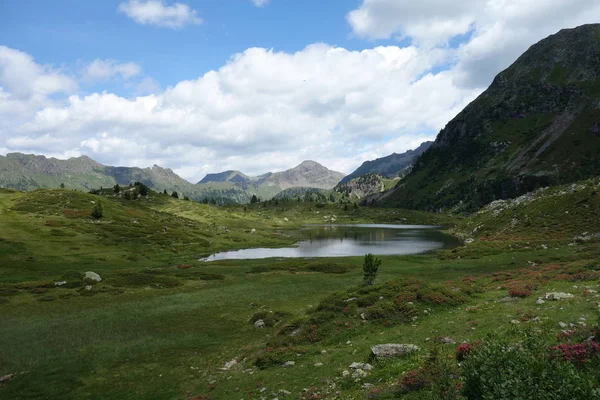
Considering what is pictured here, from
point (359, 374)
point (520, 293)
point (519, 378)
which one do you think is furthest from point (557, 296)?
point (519, 378)

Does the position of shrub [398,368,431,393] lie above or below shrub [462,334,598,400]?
below

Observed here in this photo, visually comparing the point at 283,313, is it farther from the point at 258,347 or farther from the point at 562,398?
the point at 562,398

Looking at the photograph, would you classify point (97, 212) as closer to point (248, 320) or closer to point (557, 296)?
point (248, 320)

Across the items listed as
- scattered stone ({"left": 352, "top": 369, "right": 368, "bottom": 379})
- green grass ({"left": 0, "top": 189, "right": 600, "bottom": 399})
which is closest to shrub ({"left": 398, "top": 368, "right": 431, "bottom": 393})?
green grass ({"left": 0, "top": 189, "right": 600, "bottom": 399})

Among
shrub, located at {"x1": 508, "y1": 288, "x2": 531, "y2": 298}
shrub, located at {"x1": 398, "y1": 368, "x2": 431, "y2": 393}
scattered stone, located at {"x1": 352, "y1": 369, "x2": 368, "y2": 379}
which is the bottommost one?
scattered stone, located at {"x1": 352, "y1": 369, "x2": 368, "y2": 379}

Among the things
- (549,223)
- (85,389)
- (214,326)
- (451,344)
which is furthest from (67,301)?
(549,223)

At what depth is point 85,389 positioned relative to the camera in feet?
84.7

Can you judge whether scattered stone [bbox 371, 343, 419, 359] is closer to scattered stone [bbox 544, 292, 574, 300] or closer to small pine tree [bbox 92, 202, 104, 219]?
scattered stone [bbox 544, 292, 574, 300]

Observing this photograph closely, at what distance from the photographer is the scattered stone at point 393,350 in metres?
22.4

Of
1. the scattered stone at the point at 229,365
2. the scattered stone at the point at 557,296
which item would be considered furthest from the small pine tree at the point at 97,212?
the scattered stone at the point at 557,296

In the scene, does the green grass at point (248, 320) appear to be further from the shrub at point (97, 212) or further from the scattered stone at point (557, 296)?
the shrub at point (97, 212)

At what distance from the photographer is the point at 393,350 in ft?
74.4

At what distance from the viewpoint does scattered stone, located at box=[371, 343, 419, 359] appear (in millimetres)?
22422

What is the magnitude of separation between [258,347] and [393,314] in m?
12.7
